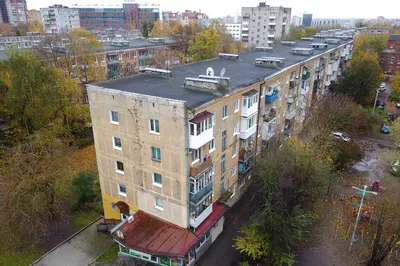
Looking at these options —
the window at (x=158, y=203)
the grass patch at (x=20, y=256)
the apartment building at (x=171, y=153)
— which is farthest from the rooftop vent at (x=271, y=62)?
the grass patch at (x=20, y=256)

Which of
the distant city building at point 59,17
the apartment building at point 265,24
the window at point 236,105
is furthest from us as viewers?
the distant city building at point 59,17

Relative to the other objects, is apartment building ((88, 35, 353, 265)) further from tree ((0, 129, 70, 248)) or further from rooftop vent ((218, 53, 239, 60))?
rooftop vent ((218, 53, 239, 60))

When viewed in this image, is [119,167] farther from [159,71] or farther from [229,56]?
[229,56]

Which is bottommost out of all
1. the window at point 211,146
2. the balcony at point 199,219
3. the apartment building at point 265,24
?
the balcony at point 199,219

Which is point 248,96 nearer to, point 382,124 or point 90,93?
point 90,93

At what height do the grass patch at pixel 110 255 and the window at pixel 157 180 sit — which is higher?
the window at pixel 157 180

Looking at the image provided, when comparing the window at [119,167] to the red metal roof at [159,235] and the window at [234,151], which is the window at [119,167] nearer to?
the red metal roof at [159,235]

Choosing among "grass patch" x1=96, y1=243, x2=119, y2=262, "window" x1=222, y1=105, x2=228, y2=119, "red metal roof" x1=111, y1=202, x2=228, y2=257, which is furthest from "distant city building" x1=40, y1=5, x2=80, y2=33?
"red metal roof" x1=111, y1=202, x2=228, y2=257

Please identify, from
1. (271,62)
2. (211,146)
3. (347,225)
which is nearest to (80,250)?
(211,146)
